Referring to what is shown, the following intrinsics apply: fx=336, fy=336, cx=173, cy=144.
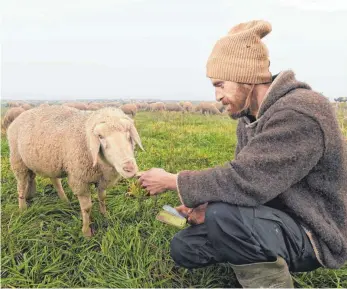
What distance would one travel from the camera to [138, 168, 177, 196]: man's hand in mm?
2234

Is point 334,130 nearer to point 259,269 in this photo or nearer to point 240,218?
point 240,218

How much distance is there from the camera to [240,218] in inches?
81.9

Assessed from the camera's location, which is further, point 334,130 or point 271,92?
point 271,92

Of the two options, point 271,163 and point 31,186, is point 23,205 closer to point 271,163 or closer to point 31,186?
point 31,186

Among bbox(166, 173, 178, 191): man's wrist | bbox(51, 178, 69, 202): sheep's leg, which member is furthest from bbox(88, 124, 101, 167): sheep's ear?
bbox(51, 178, 69, 202): sheep's leg

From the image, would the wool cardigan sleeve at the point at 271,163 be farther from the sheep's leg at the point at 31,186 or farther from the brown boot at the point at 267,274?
the sheep's leg at the point at 31,186

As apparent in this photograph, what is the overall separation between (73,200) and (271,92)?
2856 mm

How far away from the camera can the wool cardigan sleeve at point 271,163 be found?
198 centimetres

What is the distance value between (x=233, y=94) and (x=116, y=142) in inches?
42.2

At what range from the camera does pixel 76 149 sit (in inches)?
132

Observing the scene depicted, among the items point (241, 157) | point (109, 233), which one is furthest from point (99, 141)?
point (241, 157)

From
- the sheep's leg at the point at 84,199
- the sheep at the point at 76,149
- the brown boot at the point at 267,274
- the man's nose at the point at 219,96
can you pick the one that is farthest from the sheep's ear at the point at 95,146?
the brown boot at the point at 267,274

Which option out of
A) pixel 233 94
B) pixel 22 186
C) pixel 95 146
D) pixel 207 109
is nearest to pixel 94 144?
pixel 95 146

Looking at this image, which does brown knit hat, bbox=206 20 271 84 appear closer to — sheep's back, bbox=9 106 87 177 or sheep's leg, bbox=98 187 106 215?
sheep's back, bbox=9 106 87 177
